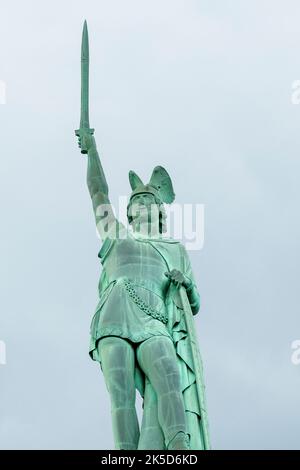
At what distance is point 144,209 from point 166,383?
10.3 ft

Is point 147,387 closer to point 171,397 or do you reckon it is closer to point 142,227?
point 171,397

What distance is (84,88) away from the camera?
1988cm

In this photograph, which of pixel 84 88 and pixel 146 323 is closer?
pixel 146 323

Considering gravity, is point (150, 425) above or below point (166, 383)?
below

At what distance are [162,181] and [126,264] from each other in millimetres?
1955

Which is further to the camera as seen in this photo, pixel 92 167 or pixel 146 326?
pixel 92 167

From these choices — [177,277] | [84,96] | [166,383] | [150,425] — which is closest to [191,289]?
[177,277]

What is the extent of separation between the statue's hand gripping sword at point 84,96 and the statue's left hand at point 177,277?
8.06ft

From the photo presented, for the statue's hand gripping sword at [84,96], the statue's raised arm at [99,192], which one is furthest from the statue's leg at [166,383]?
the statue's hand gripping sword at [84,96]

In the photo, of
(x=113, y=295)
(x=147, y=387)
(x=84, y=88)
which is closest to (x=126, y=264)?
(x=113, y=295)

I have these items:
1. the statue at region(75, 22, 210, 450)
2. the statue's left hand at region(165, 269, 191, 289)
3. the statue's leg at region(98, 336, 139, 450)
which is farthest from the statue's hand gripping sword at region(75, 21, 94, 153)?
the statue's leg at region(98, 336, 139, 450)

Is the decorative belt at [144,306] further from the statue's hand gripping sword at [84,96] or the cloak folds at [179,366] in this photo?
the statue's hand gripping sword at [84,96]

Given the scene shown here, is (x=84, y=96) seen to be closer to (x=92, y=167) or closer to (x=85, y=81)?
(x=85, y=81)

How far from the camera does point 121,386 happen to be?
17031 mm
